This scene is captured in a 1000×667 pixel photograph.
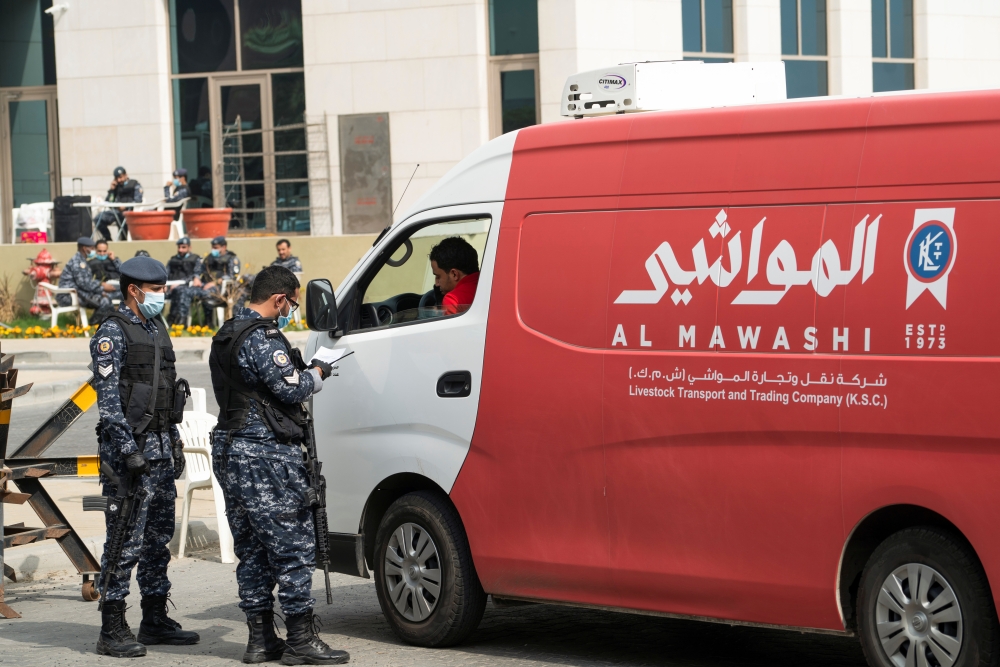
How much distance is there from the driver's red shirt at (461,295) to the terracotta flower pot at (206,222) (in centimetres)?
2119

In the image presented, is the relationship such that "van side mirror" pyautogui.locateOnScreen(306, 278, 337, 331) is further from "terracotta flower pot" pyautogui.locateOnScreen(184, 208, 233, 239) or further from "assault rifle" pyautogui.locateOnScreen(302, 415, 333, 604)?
"terracotta flower pot" pyautogui.locateOnScreen(184, 208, 233, 239)

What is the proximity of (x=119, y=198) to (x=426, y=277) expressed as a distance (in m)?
23.0

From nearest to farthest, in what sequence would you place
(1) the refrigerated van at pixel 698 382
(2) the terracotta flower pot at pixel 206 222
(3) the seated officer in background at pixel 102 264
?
(1) the refrigerated van at pixel 698 382 → (3) the seated officer in background at pixel 102 264 → (2) the terracotta flower pot at pixel 206 222

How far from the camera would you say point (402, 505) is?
701 cm

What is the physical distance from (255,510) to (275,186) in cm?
2392

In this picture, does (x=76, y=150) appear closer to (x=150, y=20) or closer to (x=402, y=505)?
(x=150, y=20)

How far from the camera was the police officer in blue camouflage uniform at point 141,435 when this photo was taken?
6.98 meters

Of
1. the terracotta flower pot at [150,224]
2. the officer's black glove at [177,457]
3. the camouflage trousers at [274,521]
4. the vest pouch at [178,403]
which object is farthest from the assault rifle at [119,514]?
the terracotta flower pot at [150,224]

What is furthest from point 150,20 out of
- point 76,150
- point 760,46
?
point 760,46

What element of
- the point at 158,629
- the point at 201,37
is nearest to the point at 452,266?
the point at 158,629

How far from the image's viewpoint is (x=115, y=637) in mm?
6980

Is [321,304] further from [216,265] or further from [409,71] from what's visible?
[409,71]

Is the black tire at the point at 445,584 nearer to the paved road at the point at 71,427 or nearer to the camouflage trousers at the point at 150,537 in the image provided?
the camouflage trousers at the point at 150,537

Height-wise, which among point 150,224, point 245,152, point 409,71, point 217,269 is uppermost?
point 409,71
